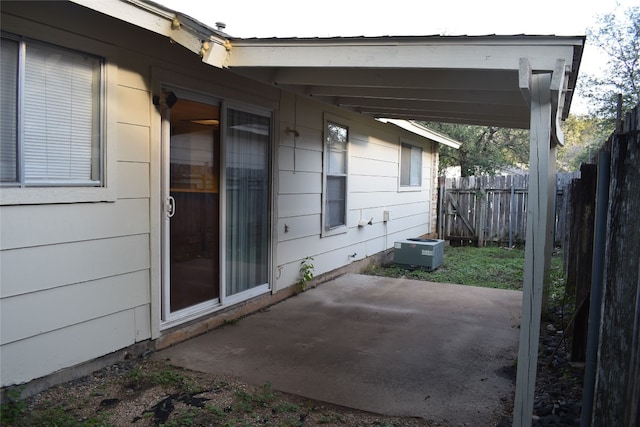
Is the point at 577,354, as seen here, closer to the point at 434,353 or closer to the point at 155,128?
the point at 434,353

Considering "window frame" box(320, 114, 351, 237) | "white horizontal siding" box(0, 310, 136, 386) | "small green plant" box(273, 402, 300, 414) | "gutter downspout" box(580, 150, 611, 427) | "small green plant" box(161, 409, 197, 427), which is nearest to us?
"gutter downspout" box(580, 150, 611, 427)

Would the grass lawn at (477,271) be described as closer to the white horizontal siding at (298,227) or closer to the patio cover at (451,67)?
the white horizontal siding at (298,227)

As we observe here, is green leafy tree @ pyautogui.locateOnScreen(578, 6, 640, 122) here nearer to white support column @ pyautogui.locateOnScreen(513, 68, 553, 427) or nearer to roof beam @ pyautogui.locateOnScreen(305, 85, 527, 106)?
roof beam @ pyautogui.locateOnScreen(305, 85, 527, 106)

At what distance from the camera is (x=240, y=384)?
338cm

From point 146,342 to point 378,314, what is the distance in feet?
8.32

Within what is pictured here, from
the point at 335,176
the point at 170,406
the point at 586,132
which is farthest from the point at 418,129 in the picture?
the point at 586,132

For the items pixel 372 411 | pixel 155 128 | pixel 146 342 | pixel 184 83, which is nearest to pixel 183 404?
pixel 146 342

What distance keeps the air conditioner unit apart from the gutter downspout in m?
6.05

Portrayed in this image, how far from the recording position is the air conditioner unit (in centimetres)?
837

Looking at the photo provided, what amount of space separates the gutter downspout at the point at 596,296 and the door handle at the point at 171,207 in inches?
121

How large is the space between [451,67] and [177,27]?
6.28 feet

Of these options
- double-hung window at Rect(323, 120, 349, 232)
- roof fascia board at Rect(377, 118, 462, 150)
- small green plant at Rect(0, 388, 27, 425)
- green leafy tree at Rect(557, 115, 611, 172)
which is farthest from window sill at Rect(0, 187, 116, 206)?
green leafy tree at Rect(557, 115, 611, 172)

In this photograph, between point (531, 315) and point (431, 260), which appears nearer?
point (531, 315)

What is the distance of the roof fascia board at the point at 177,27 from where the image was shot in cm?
305
